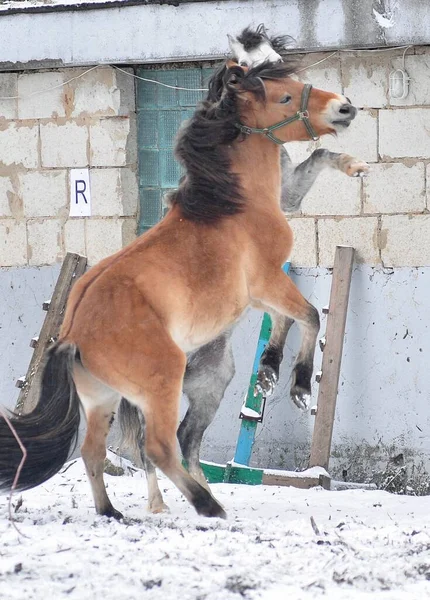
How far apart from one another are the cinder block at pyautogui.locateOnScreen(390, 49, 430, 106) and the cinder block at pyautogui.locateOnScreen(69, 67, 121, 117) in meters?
1.99

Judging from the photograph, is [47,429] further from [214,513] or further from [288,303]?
[288,303]

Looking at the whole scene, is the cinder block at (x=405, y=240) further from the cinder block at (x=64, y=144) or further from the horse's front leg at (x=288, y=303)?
the horse's front leg at (x=288, y=303)

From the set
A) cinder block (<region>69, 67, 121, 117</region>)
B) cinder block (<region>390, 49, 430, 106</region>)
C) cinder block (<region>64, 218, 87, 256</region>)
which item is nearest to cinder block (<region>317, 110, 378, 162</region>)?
cinder block (<region>390, 49, 430, 106</region>)

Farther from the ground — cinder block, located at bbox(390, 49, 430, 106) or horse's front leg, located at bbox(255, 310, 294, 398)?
cinder block, located at bbox(390, 49, 430, 106)

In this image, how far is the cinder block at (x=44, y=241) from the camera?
29.3ft

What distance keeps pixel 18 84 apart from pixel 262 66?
331 centimetres

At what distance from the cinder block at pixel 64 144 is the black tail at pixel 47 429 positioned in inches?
133

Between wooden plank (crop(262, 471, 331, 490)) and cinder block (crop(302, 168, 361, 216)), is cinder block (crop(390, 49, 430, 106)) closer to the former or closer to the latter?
cinder block (crop(302, 168, 361, 216))

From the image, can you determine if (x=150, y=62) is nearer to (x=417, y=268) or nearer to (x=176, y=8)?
(x=176, y=8)

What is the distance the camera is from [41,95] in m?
8.88

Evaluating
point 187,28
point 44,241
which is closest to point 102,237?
point 44,241

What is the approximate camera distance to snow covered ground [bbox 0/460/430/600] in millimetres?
4109

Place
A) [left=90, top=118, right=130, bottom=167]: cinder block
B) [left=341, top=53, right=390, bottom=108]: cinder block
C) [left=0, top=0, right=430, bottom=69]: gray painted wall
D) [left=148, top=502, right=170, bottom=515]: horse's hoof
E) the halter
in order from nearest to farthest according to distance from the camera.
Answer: the halter → [left=148, top=502, right=170, bottom=515]: horse's hoof → [left=0, top=0, right=430, bottom=69]: gray painted wall → [left=341, top=53, right=390, bottom=108]: cinder block → [left=90, top=118, right=130, bottom=167]: cinder block

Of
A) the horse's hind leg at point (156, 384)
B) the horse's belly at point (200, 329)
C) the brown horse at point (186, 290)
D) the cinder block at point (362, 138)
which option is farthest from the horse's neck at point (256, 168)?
the cinder block at point (362, 138)
